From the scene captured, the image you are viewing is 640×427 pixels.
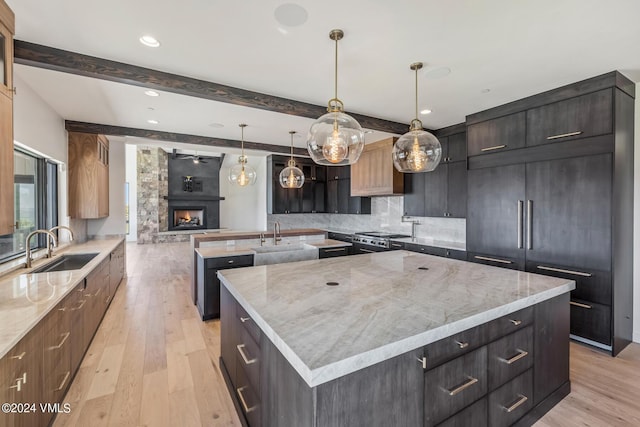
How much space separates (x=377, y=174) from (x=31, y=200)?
5.02m

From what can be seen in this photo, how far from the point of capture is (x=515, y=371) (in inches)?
66.7

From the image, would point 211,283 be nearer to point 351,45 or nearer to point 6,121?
point 6,121

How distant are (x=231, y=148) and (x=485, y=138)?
4312 mm

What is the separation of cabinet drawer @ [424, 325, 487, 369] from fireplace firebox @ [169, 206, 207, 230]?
10960 millimetres

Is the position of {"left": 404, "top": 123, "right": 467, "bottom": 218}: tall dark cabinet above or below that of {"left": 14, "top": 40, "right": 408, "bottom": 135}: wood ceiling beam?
below

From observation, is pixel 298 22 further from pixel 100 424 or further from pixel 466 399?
pixel 100 424

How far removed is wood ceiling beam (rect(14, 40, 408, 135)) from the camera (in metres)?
2.32

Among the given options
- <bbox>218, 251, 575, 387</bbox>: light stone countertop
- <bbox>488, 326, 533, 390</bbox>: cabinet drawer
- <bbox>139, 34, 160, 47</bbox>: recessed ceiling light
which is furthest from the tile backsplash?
<bbox>139, 34, 160, 47</bbox>: recessed ceiling light

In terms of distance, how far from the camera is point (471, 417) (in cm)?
148

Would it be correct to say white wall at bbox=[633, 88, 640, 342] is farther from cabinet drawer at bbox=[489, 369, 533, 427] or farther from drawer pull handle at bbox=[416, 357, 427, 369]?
drawer pull handle at bbox=[416, 357, 427, 369]

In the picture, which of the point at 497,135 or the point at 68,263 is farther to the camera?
the point at 497,135

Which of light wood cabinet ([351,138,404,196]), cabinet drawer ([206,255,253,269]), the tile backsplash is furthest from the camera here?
light wood cabinet ([351,138,404,196])

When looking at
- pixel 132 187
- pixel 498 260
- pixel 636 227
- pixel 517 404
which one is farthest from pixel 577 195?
pixel 132 187

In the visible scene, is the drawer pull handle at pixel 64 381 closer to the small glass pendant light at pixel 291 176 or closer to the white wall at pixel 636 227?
the small glass pendant light at pixel 291 176
